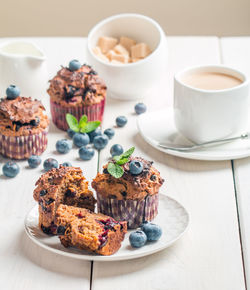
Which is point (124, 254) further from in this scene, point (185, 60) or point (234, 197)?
point (185, 60)

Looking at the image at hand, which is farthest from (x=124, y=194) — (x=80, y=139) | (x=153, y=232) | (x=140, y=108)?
(x=140, y=108)

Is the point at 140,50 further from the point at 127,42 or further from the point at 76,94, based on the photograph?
the point at 76,94

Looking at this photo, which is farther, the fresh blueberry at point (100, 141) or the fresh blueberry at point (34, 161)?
the fresh blueberry at point (100, 141)

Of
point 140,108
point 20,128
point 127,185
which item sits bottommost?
point 140,108

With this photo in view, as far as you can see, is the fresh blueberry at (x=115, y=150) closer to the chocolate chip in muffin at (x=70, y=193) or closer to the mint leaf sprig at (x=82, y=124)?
the mint leaf sprig at (x=82, y=124)

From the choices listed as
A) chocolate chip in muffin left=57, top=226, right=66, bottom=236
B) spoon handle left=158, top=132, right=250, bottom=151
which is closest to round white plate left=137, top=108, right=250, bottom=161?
spoon handle left=158, top=132, right=250, bottom=151

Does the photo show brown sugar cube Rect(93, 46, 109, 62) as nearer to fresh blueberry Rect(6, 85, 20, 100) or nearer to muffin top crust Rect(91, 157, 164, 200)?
fresh blueberry Rect(6, 85, 20, 100)

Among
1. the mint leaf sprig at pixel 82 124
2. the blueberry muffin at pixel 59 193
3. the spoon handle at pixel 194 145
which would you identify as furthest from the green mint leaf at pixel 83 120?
the blueberry muffin at pixel 59 193
